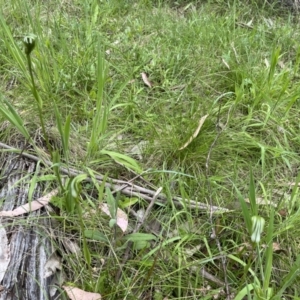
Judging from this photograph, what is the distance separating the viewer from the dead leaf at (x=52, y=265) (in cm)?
115

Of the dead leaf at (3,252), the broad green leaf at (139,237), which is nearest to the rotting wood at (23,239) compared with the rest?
the dead leaf at (3,252)

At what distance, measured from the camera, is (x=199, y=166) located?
4.93 feet

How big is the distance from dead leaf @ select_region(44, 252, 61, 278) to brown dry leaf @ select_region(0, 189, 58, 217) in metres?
0.16

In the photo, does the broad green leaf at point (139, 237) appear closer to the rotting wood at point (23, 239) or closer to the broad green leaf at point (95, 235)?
the broad green leaf at point (95, 235)

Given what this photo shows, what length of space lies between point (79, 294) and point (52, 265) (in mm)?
124

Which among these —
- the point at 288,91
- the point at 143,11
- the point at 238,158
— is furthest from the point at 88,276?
the point at 143,11


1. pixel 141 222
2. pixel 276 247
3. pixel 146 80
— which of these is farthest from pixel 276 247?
pixel 146 80

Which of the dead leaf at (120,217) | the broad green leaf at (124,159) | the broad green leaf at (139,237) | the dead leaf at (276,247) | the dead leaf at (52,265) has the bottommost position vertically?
the dead leaf at (276,247)

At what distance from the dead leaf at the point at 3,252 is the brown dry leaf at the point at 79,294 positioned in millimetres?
171

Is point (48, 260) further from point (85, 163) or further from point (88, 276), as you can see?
point (85, 163)

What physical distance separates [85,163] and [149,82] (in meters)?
0.59

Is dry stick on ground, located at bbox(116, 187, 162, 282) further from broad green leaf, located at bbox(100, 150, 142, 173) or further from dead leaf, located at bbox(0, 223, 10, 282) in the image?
dead leaf, located at bbox(0, 223, 10, 282)

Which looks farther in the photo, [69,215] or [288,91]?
[288,91]

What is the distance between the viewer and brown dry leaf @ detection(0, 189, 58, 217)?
126 cm
